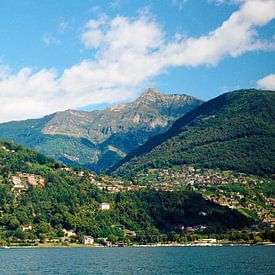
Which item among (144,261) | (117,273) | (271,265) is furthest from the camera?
(144,261)

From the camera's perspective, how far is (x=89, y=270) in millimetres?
116562

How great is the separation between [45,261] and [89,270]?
2791cm

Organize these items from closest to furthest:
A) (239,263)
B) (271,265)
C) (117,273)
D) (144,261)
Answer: (117,273)
(271,265)
(239,263)
(144,261)

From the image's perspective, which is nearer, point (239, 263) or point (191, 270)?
point (191, 270)

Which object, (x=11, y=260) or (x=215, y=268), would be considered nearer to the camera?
(x=215, y=268)

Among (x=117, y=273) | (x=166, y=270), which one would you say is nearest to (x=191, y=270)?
(x=166, y=270)

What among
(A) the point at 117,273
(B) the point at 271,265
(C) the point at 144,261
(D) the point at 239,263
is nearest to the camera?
(A) the point at 117,273

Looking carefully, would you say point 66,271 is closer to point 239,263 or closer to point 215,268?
point 215,268

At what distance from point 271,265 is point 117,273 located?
32.4 meters

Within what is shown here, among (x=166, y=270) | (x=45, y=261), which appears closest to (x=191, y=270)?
(x=166, y=270)

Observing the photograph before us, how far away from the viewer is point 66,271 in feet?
376

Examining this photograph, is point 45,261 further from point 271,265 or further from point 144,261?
point 271,265

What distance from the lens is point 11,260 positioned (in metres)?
143

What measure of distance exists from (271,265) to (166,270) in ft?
72.2
